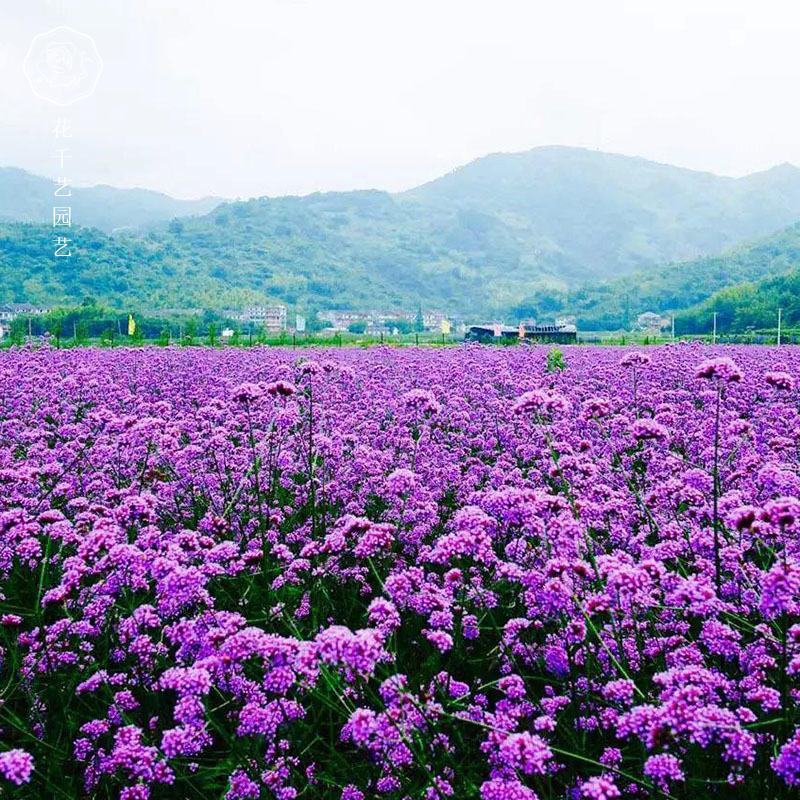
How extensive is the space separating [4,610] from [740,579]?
460 cm

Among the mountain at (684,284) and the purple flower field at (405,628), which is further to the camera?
the mountain at (684,284)

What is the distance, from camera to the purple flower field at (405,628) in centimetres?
255

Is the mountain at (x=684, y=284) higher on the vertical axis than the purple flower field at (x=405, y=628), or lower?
higher

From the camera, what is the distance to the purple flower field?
2555mm

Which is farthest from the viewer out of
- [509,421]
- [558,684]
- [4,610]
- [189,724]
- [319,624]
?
[509,421]

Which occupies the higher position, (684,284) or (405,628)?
(684,284)

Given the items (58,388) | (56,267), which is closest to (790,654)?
(58,388)

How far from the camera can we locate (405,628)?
4332 mm

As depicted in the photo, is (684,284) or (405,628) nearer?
(405,628)

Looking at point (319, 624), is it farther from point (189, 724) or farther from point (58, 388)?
point (58, 388)

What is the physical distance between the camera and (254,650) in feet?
8.36

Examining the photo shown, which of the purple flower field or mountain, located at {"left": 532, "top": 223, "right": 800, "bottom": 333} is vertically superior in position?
mountain, located at {"left": 532, "top": 223, "right": 800, "bottom": 333}

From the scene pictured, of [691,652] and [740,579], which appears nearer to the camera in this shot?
[691,652]

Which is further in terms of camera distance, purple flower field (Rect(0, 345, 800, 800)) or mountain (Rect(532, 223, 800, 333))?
mountain (Rect(532, 223, 800, 333))
